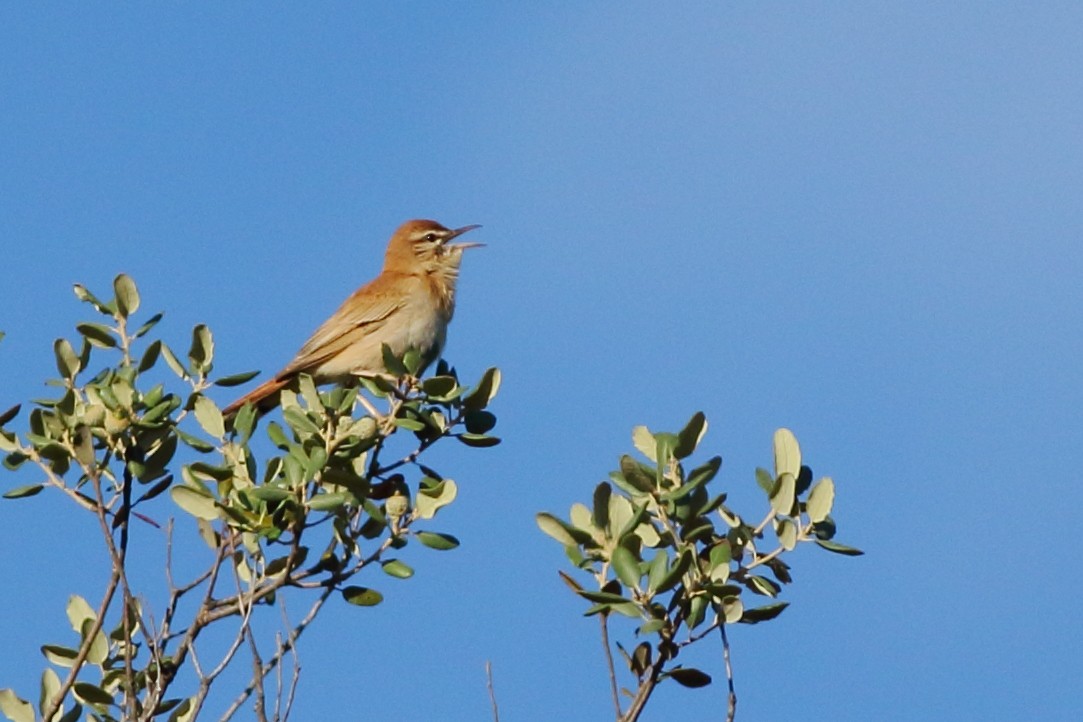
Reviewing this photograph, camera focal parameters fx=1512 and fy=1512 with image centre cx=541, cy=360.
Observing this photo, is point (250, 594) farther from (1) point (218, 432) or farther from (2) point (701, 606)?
(2) point (701, 606)

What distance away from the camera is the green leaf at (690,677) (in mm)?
4254

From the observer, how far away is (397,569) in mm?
4629

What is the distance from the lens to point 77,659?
444cm

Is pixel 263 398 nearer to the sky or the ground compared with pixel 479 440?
nearer to the sky

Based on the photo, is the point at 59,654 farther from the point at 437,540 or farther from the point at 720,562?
the point at 720,562

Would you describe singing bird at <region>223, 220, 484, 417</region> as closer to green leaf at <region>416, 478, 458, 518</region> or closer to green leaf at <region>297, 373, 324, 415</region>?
green leaf at <region>297, 373, 324, 415</region>

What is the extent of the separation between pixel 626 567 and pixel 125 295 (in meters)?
2.10

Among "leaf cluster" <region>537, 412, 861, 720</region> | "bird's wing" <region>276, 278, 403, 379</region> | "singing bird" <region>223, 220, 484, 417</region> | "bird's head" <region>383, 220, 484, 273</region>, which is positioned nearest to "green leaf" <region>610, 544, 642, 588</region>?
"leaf cluster" <region>537, 412, 861, 720</region>

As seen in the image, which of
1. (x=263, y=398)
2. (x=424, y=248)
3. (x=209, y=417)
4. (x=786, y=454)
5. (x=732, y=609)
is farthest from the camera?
(x=424, y=248)

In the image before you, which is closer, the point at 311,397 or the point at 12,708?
the point at 12,708

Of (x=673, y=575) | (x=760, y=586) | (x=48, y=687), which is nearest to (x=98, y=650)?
(x=48, y=687)

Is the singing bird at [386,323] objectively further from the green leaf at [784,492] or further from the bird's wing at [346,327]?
the green leaf at [784,492]

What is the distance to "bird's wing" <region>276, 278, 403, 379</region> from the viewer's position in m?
8.34

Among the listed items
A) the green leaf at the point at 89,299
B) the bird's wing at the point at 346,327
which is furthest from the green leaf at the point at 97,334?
the bird's wing at the point at 346,327
